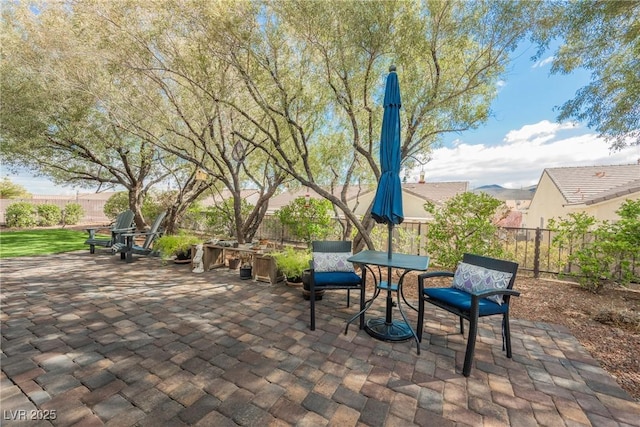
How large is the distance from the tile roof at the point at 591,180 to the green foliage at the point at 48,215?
21912mm

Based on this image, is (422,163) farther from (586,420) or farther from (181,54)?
(181,54)

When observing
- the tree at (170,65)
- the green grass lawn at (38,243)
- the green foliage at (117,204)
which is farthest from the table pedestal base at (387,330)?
the green foliage at (117,204)

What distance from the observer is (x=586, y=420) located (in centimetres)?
185

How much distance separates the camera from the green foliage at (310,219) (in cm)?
696

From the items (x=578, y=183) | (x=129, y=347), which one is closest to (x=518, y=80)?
(x=129, y=347)

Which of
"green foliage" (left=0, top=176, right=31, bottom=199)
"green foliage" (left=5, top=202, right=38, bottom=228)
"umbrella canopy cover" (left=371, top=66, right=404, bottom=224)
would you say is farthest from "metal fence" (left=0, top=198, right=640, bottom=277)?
"green foliage" (left=0, top=176, right=31, bottom=199)

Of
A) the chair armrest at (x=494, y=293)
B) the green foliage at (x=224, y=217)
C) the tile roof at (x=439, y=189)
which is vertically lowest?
the chair armrest at (x=494, y=293)

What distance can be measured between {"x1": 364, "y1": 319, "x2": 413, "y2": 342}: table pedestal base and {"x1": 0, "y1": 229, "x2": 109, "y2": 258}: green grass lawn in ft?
27.9

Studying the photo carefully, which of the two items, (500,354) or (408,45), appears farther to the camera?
(408,45)

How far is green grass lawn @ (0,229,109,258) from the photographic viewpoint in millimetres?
7051

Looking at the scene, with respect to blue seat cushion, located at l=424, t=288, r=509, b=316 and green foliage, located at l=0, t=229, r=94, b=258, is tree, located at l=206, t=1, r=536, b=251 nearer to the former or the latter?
blue seat cushion, located at l=424, t=288, r=509, b=316

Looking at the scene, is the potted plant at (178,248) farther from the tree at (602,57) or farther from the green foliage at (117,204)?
the green foliage at (117,204)

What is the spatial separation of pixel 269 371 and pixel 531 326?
3.24m

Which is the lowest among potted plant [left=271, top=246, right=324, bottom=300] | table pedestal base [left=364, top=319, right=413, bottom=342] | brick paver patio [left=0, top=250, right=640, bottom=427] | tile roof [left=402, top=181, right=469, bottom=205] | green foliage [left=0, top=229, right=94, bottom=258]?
brick paver patio [left=0, top=250, right=640, bottom=427]
